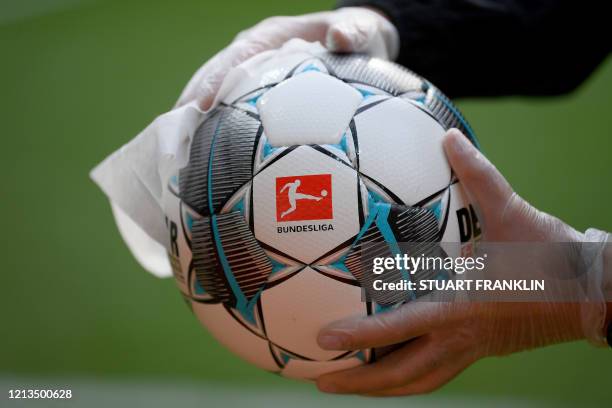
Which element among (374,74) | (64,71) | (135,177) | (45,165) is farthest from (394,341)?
(64,71)

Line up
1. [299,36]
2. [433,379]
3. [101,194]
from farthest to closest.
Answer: [101,194] < [299,36] < [433,379]

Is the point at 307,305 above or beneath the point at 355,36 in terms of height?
beneath

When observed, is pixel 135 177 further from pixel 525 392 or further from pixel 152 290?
pixel 525 392

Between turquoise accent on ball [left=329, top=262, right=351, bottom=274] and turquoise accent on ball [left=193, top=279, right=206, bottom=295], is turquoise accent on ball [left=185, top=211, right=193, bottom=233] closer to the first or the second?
turquoise accent on ball [left=193, top=279, right=206, bottom=295]

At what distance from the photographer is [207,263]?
1141 mm

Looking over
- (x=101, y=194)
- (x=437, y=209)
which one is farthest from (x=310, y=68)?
(x=101, y=194)

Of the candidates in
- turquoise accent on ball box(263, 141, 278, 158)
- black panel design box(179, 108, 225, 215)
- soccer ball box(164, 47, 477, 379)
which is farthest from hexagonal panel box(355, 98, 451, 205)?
black panel design box(179, 108, 225, 215)

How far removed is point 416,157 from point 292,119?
0.69 ft

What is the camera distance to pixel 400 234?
1.07 m

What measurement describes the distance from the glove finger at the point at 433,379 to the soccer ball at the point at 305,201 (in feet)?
0.48

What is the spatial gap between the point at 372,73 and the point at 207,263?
1.44 ft

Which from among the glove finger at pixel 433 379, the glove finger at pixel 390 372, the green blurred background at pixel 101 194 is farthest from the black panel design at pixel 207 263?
the green blurred background at pixel 101 194

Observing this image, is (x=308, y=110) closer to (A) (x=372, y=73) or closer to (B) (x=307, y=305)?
(A) (x=372, y=73)

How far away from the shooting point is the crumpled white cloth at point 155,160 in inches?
48.9
